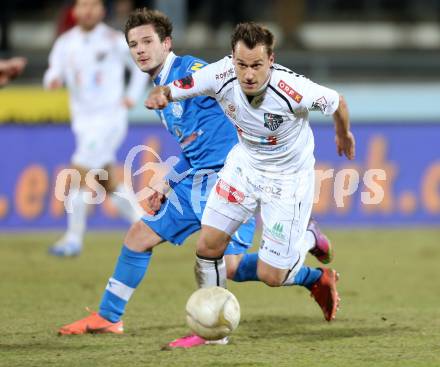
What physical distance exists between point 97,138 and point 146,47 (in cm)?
457

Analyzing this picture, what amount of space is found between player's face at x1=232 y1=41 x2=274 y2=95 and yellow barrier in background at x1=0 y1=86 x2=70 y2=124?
6.85 m

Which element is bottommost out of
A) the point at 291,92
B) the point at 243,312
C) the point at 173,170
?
the point at 243,312

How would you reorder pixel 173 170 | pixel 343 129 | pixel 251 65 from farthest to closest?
pixel 173 170 < pixel 343 129 < pixel 251 65

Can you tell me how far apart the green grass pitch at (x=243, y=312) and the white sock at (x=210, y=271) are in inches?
15.6

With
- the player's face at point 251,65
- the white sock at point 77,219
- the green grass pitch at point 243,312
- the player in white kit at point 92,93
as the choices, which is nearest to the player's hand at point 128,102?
the player in white kit at point 92,93

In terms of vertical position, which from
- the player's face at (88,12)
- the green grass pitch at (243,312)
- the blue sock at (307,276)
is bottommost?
the green grass pitch at (243,312)

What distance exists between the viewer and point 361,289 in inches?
357

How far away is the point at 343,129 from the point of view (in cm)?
629

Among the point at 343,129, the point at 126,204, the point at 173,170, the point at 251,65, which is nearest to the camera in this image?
the point at 251,65

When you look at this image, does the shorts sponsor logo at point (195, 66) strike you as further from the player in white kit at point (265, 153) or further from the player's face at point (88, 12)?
the player's face at point (88, 12)

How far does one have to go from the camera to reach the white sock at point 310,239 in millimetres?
7033

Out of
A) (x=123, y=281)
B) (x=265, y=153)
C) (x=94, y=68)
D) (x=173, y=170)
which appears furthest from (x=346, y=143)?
(x=94, y=68)

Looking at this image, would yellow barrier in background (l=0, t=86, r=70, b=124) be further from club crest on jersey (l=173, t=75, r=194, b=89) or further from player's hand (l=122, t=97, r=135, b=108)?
club crest on jersey (l=173, t=75, r=194, b=89)

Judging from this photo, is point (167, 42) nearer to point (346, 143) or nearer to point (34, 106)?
point (346, 143)
